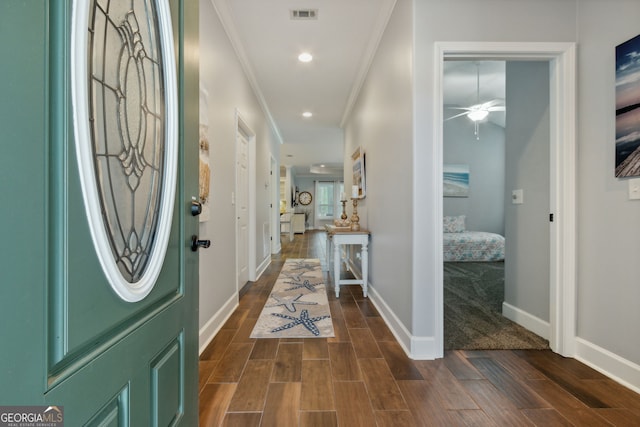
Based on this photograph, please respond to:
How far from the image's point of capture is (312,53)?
3.15 m

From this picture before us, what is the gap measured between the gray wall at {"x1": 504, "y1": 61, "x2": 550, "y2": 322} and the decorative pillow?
10.5 feet

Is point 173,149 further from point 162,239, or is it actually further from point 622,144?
point 622,144

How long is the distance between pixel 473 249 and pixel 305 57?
436 cm

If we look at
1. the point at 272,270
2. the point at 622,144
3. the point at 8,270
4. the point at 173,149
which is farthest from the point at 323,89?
the point at 8,270

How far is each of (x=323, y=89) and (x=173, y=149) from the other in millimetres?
3615

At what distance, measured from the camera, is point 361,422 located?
135 centimetres

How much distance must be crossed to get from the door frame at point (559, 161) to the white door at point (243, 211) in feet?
7.62

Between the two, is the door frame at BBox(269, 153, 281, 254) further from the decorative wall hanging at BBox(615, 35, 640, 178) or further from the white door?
the decorative wall hanging at BBox(615, 35, 640, 178)

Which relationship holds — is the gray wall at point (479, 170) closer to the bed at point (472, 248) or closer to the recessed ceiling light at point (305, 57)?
the bed at point (472, 248)

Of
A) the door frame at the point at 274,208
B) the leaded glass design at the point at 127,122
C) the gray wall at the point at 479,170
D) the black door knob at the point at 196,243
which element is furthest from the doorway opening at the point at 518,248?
the door frame at the point at 274,208

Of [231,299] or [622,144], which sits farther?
[231,299]

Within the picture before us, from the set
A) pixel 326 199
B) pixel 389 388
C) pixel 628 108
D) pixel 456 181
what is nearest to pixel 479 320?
pixel 389 388

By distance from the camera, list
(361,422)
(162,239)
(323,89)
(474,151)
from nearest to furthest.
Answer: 1. (162,239)
2. (361,422)
3. (323,89)
4. (474,151)

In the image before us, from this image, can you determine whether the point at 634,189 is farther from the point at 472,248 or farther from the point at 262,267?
the point at 262,267
